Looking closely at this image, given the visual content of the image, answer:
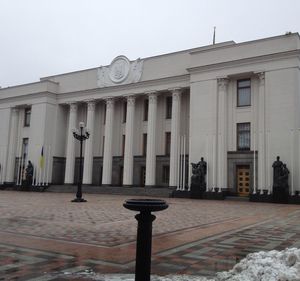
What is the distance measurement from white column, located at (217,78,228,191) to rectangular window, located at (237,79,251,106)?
1.04m

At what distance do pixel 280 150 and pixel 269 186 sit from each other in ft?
8.26

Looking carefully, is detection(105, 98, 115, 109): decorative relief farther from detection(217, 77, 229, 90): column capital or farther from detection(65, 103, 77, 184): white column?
detection(217, 77, 229, 90): column capital

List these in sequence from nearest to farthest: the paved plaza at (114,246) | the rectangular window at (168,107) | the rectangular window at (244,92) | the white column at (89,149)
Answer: the paved plaza at (114,246), the rectangular window at (244,92), the rectangular window at (168,107), the white column at (89,149)

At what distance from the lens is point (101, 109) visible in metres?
37.4

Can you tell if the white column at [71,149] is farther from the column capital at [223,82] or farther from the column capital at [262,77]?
the column capital at [262,77]

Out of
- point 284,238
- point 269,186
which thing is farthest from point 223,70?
point 284,238

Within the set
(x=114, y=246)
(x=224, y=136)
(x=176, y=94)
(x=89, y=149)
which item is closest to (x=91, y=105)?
(x=89, y=149)

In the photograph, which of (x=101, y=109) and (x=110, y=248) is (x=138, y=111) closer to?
(x=101, y=109)

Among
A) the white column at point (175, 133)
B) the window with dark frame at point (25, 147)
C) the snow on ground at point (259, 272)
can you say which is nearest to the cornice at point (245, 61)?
the white column at point (175, 133)

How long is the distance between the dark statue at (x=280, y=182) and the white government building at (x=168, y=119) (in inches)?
30.4

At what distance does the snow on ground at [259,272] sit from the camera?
4.18m

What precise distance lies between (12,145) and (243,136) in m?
25.4

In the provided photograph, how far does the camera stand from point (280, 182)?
76.5 ft

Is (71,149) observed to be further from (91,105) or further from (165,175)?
(165,175)
